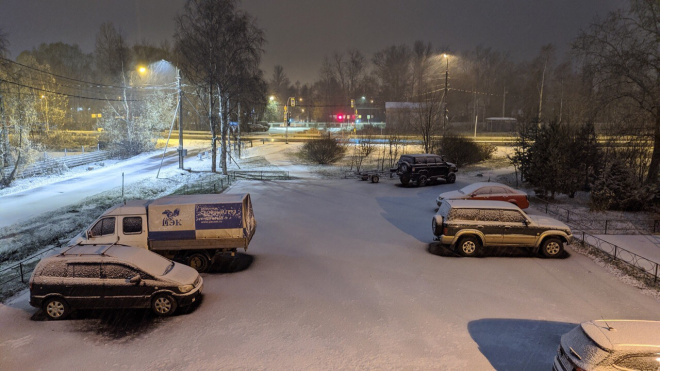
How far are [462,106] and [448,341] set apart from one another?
86315 mm

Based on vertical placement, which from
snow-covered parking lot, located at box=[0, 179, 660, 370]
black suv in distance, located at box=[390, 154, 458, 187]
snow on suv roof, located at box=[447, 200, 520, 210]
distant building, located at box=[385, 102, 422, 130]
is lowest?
snow-covered parking lot, located at box=[0, 179, 660, 370]

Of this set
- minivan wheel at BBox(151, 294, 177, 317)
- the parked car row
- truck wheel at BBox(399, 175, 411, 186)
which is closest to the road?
the parked car row

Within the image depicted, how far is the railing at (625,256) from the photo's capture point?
11.6 m

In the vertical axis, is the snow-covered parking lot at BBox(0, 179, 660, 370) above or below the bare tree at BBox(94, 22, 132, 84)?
below

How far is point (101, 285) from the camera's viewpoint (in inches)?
349

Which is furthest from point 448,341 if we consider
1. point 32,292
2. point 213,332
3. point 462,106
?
point 462,106

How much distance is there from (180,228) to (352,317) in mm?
5502

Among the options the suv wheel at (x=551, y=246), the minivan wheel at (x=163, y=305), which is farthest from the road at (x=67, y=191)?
the suv wheel at (x=551, y=246)

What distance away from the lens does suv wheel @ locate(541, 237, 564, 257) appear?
1307 centimetres

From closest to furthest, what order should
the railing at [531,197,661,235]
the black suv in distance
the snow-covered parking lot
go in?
the snow-covered parking lot
the railing at [531,197,661,235]
the black suv in distance

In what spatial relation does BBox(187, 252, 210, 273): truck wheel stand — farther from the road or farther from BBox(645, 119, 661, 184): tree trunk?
BBox(645, 119, 661, 184): tree trunk

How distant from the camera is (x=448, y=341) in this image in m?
7.97

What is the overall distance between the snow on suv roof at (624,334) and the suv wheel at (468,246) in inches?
260

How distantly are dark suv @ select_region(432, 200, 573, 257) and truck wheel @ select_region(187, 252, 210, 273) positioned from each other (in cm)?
682
